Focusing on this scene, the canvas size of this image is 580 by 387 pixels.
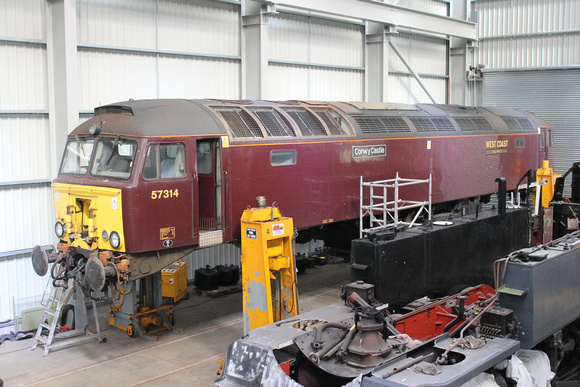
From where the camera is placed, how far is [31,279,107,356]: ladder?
940 cm

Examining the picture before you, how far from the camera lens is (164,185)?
901 cm

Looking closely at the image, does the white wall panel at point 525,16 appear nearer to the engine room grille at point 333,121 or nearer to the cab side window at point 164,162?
the engine room grille at point 333,121

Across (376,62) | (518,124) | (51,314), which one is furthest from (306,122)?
(518,124)

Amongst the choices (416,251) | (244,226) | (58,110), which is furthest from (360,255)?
(58,110)

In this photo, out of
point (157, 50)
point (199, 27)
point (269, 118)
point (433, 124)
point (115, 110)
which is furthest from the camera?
point (433, 124)

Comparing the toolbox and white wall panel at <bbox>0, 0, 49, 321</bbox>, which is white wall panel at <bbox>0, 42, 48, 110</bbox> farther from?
the toolbox

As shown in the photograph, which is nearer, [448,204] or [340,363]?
[340,363]

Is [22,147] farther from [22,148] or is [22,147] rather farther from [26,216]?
[26,216]

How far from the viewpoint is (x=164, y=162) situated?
359 inches

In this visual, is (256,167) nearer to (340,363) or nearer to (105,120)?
(105,120)

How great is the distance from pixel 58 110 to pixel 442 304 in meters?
7.29

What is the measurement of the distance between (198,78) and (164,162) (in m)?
4.44

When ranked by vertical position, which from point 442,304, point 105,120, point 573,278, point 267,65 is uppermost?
point 267,65

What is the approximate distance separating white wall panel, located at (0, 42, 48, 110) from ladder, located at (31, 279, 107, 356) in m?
3.31
